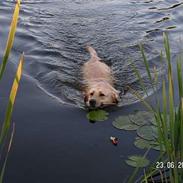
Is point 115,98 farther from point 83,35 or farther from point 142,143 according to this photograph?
point 83,35

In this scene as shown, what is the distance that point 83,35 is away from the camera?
28.4 feet

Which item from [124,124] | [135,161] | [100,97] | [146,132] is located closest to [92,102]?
[100,97]

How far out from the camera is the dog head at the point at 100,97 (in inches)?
232

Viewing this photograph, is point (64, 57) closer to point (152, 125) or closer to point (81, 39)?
point (81, 39)

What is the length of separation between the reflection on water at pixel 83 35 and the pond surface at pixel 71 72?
2 centimetres

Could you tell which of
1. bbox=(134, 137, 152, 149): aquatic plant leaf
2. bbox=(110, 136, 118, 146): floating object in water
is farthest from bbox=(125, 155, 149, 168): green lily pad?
bbox=(110, 136, 118, 146): floating object in water

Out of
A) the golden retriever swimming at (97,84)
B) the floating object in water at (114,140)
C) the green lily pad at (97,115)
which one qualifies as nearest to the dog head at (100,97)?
the golden retriever swimming at (97,84)

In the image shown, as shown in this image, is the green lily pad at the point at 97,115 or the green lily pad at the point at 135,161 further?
the green lily pad at the point at 97,115

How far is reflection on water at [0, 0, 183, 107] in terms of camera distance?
686 cm

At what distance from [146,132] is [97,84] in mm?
1720

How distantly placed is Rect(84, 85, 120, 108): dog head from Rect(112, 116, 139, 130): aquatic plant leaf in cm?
57

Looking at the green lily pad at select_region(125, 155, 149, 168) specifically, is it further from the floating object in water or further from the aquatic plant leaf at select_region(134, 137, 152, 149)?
the floating object in water

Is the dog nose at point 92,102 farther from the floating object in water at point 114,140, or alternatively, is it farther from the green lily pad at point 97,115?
the floating object in water at point 114,140

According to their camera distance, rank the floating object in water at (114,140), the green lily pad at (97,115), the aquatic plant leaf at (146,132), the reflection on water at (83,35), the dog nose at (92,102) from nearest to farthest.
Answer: the aquatic plant leaf at (146,132) → the floating object in water at (114,140) → the green lily pad at (97,115) → the dog nose at (92,102) → the reflection on water at (83,35)
